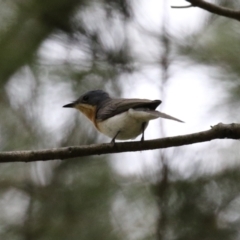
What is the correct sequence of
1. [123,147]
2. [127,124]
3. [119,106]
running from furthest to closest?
[119,106]
[127,124]
[123,147]

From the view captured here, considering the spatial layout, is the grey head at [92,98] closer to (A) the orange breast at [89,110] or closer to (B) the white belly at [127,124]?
(A) the orange breast at [89,110]

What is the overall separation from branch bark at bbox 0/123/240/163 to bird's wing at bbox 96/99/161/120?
32 cm

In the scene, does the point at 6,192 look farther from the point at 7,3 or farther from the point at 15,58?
the point at 7,3

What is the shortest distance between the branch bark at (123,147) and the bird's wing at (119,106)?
0.32 m

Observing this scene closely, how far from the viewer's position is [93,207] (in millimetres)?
3584

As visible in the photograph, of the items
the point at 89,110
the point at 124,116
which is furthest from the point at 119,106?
the point at 89,110

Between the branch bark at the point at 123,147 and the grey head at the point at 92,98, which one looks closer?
the branch bark at the point at 123,147

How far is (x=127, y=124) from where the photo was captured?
118 inches

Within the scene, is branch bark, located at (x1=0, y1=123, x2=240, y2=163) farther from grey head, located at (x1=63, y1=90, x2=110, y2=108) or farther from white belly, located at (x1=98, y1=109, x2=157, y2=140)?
grey head, located at (x1=63, y1=90, x2=110, y2=108)

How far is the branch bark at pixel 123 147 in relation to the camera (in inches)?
92.7

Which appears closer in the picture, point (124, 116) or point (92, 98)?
point (124, 116)

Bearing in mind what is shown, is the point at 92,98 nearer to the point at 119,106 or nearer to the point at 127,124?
the point at 119,106

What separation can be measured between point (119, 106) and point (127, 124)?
0.19m

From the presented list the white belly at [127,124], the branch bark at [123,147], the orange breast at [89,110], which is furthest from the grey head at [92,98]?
the branch bark at [123,147]
